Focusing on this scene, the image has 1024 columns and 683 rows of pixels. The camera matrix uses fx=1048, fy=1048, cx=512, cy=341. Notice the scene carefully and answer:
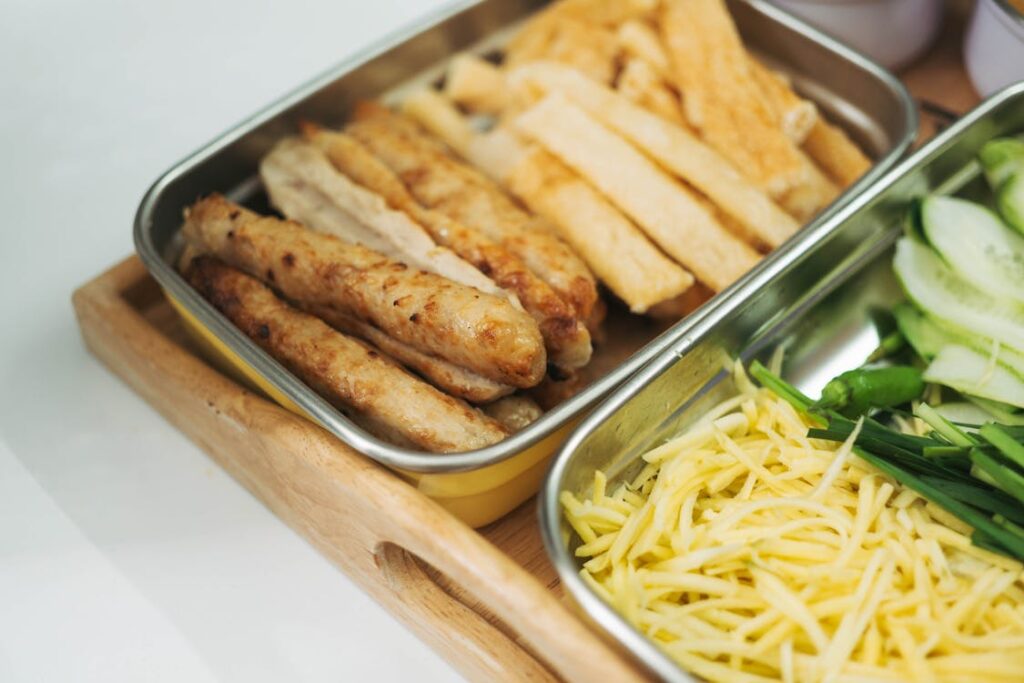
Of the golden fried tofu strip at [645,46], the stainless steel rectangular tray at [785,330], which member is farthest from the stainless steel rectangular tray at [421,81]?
the golden fried tofu strip at [645,46]

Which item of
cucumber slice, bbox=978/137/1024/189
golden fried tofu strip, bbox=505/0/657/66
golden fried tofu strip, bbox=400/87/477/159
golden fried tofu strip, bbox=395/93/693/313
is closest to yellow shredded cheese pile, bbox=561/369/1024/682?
golden fried tofu strip, bbox=395/93/693/313

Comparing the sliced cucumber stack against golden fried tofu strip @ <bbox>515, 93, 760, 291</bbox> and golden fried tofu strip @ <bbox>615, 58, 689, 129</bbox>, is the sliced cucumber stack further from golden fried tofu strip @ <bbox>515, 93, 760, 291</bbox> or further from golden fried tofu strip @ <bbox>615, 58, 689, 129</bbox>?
golden fried tofu strip @ <bbox>615, 58, 689, 129</bbox>

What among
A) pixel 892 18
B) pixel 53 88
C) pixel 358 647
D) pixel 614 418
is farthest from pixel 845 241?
pixel 53 88

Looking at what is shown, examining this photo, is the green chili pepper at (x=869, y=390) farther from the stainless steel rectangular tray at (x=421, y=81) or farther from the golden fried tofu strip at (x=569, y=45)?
the golden fried tofu strip at (x=569, y=45)

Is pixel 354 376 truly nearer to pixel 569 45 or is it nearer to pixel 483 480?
pixel 483 480

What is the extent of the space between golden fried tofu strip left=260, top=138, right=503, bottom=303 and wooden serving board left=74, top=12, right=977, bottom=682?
505mm

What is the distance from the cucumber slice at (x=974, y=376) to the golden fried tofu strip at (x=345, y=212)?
1.13m

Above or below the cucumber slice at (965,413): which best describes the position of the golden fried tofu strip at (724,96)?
above

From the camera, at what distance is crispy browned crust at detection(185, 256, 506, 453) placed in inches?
93.7

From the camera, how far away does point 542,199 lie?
3047 millimetres

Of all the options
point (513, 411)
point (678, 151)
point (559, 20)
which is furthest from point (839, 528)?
point (559, 20)

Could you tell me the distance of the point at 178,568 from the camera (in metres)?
2.67

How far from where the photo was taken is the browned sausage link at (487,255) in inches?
101

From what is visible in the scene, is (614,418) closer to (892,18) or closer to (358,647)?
(358,647)
